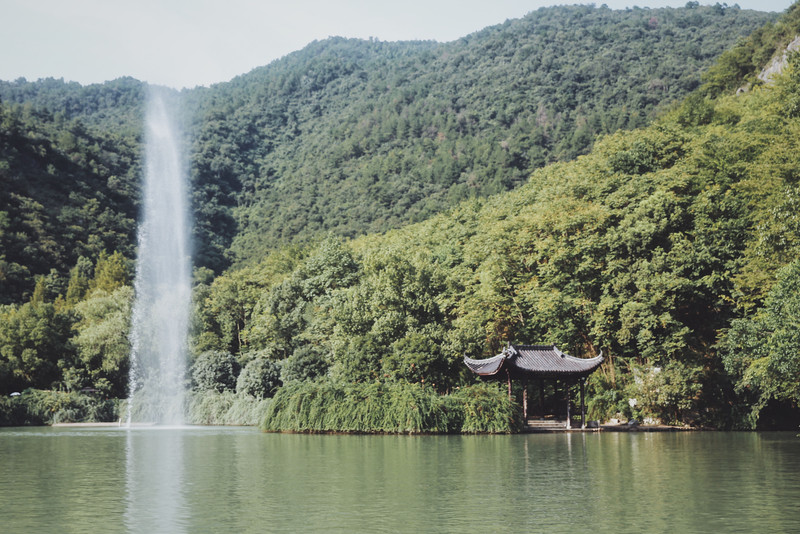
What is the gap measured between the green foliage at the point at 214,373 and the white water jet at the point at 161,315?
40.6 inches

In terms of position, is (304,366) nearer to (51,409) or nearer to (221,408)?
(221,408)

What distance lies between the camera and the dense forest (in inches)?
1414

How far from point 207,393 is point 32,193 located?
5205 centimetres

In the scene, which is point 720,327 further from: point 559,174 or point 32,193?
point 32,193

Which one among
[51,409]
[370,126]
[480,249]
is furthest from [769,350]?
[370,126]

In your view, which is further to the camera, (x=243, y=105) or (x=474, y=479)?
(x=243, y=105)

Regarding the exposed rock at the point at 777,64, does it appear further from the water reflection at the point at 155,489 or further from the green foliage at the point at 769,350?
the water reflection at the point at 155,489

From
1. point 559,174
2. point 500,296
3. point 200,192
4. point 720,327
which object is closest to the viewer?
point 720,327

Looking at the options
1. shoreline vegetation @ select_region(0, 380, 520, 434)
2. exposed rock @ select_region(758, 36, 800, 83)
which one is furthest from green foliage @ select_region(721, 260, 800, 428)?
exposed rock @ select_region(758, 36, 800, 83)

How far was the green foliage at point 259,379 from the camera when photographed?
45156 mm

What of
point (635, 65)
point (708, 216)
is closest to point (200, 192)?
point (635, 65)

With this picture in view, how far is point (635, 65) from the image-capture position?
11675cm

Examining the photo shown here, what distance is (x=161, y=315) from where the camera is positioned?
5431 cm

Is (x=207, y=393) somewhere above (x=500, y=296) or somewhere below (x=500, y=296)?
below
